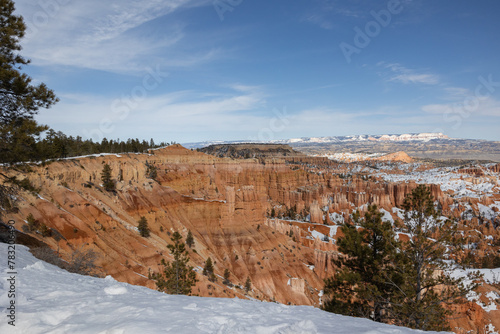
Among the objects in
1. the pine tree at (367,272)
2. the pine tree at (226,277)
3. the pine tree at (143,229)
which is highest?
the pine tree at (367,272)

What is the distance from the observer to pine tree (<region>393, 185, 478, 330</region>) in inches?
409

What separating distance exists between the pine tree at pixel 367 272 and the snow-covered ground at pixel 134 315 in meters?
6.30

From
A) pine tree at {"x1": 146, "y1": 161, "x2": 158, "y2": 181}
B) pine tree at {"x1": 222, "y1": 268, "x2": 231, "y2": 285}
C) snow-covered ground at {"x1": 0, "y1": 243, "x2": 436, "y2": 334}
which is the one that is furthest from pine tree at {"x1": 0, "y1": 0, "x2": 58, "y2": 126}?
pine tree at {"x1": 146, "y1": 161, "x2": 158, "y2": 181}

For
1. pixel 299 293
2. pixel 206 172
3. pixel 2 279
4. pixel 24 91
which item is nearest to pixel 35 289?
pixel 2 279

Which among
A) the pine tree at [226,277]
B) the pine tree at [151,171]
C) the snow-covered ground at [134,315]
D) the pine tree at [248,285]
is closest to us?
the snow-covered ground at [134,315]

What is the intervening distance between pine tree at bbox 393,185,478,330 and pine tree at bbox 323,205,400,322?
2.29 ft

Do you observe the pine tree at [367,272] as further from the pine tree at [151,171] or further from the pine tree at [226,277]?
the pine tree at [151,171]

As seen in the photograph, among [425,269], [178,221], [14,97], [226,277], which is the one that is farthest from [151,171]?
[425,269]

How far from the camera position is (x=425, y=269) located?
37.7 feet

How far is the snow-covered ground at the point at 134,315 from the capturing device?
4758mm

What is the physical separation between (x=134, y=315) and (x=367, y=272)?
12.2 m

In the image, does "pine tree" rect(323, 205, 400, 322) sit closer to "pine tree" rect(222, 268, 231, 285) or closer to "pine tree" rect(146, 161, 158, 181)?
"pine tree" rect(222, 268, 231, 285)

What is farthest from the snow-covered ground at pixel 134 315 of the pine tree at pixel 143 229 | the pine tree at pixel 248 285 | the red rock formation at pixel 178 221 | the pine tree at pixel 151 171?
the pine tree at pixel 151 171

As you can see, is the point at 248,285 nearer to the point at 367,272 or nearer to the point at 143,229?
the point at 143,229
